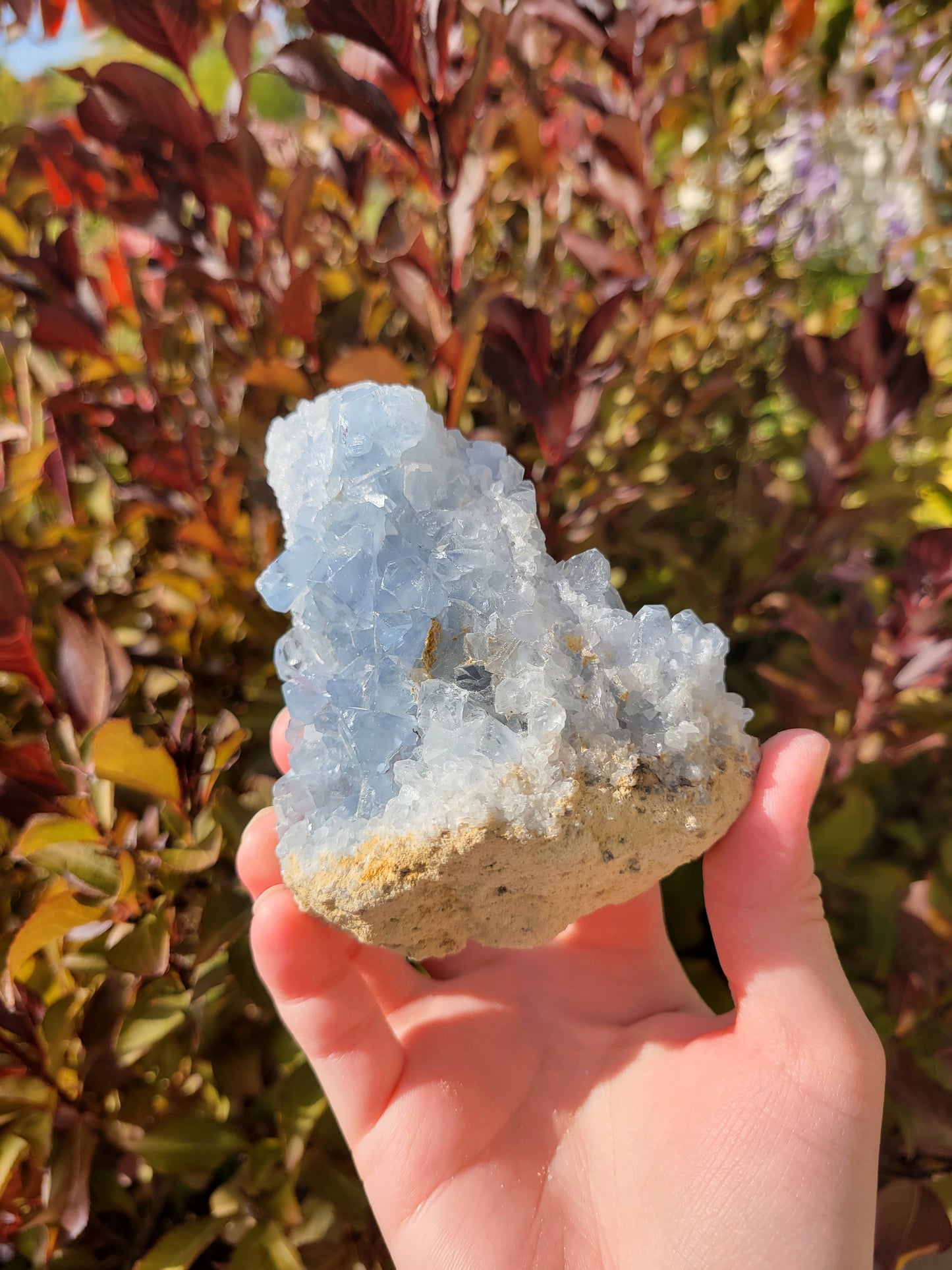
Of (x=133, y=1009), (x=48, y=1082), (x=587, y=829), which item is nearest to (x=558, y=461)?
(x=587, y=829)

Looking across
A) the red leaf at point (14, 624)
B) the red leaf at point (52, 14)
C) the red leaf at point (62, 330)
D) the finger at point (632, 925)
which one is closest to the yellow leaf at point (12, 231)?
the red leaf at point (62, 330)

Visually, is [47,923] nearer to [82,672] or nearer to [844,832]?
[82,672]

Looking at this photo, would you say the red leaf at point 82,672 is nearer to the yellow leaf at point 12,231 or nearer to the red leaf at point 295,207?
the red leaf at point 295,207

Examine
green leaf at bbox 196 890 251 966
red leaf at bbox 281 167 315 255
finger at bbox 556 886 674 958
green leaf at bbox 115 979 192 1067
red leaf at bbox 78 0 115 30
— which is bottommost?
finger at bbox 556 886 674 958

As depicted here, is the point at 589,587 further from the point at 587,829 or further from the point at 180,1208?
the point at 180,1208

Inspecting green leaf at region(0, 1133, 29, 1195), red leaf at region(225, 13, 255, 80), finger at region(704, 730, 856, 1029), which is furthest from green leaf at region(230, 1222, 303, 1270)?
red leaf at region(225, 13, 255, 80)

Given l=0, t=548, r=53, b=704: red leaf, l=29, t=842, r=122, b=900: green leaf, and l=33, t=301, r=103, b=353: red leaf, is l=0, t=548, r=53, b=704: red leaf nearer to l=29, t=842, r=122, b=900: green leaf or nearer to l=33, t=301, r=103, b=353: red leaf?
l=29, t=842, r=122, b=900: green leaf
